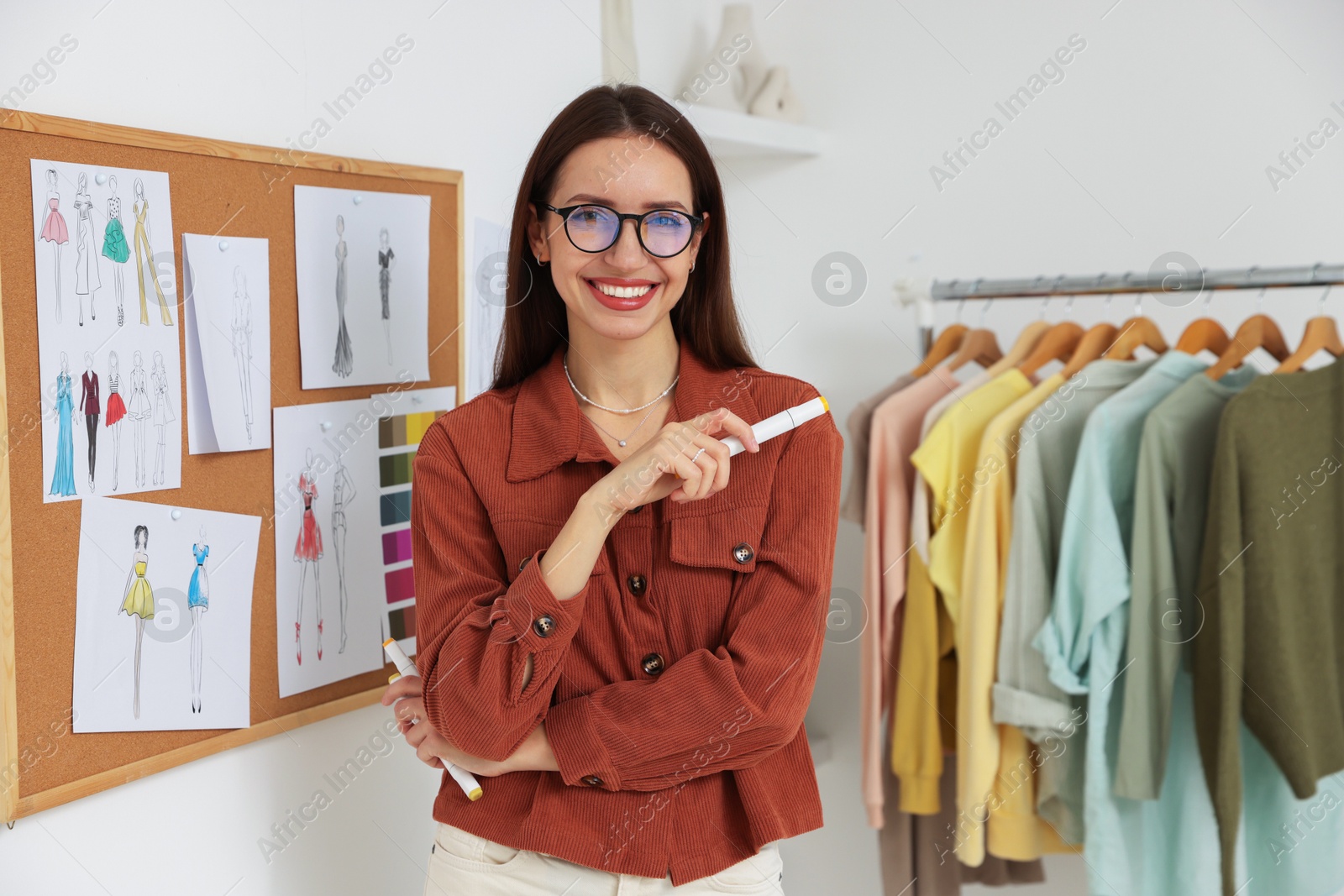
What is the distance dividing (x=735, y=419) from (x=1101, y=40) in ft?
4.34

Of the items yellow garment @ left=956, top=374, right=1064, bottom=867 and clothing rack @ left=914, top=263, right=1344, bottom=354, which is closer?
clothing rack @ left=914, top=263, right=1344, bottom=354

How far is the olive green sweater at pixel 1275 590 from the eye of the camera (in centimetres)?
135

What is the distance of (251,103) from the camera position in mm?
1303

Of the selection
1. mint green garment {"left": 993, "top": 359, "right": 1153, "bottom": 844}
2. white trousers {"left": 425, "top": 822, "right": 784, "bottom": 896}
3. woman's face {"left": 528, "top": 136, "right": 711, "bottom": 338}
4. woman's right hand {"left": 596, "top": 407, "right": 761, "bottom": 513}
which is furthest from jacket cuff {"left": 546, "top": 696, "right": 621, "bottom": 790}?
mint green garment {"left": 993, "top": 359, "right": 1153, "bottom": 844}

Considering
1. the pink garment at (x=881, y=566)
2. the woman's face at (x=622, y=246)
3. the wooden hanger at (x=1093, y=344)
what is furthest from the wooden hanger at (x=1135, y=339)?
the woman's face at (x=622, y=246)

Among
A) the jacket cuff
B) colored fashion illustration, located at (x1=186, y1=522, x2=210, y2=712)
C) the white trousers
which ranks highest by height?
colored fashion illustration, located at (x1=186, y1=522, x2=210, y2=712)

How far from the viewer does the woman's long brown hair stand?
1128 mm

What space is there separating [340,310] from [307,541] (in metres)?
0.33

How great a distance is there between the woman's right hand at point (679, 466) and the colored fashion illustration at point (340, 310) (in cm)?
59

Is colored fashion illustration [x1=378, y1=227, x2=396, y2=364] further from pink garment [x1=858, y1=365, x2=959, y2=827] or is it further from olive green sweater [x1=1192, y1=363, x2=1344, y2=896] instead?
olive green sweater [x1=1192, y1=363, x2=1344, y2=896]

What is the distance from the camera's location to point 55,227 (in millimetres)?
1100

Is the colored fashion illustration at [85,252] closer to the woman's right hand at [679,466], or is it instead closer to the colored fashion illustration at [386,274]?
the colored fashion illustration at [386,274]

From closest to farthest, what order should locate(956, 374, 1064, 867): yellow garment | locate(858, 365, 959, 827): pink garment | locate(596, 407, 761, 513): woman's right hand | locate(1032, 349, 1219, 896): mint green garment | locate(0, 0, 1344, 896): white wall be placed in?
1. locate(596, 407, 761, 513): woman's right hand
2. locate(0, 0, 1344, 896): white wall
3. locate(1032, 349, 1219, 896): mint green garment
4. locate(956, 374, 1064, 867): yellow garment
5. locate(858, 365, 959, 827): pink garment

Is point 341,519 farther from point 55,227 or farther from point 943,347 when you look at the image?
point 943,347
